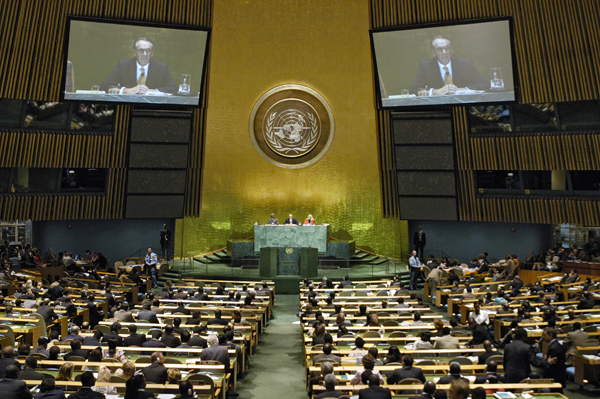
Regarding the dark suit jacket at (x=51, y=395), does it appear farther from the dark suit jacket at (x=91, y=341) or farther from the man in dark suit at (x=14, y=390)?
the dark suit jacket at (x=91, y=341)

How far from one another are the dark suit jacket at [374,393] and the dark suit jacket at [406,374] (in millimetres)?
893

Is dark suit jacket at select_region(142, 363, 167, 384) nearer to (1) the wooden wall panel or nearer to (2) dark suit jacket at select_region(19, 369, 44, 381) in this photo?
(2) dark suit jacket at select_region(19, 369, 44, 381)

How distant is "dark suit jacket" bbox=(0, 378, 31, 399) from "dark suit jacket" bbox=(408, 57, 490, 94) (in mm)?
16815

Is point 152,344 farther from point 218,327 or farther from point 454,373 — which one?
point 454,373

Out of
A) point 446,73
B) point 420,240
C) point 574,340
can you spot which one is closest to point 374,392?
point 574,340

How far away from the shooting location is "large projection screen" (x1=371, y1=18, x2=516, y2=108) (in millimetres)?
19250

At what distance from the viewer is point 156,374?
7.17 meters

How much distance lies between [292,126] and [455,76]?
637cm

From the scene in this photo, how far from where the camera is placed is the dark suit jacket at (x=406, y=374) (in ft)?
23.1

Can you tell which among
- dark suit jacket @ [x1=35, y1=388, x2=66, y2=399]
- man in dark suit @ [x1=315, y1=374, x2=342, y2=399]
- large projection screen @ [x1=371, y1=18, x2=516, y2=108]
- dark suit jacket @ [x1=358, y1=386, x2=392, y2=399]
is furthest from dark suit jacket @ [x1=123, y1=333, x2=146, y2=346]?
large projection screen @ [x1=371, y1=18, x2=516, y2=108]

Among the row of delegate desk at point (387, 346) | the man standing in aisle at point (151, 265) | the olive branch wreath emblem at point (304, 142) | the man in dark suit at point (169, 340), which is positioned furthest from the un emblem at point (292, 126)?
the man in dark suit at point (169, 340)

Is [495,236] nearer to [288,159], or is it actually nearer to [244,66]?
[288,159]

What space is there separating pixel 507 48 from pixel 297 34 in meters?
7.76

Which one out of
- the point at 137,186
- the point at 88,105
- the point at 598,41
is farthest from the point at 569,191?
the point at 88,105
